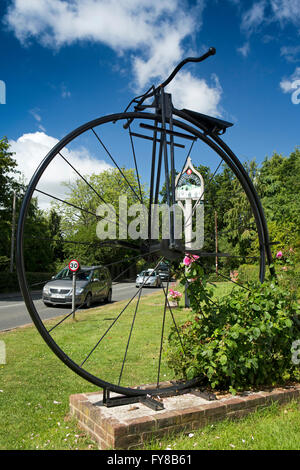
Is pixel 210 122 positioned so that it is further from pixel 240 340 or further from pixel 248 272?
pixel 248 272

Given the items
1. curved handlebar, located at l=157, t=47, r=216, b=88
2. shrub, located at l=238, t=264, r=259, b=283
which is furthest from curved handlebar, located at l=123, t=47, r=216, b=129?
shrub, located at l=238, t=264, r=259, b=283

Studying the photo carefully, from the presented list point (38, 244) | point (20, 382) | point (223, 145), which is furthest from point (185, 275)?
point (38, 244)

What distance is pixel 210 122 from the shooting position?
4086mm

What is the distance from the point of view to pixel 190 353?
3926 millimetres

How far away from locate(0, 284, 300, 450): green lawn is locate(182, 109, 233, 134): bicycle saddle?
87.2 inches

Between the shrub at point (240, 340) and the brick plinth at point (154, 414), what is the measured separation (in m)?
0.19

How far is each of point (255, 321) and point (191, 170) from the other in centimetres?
880

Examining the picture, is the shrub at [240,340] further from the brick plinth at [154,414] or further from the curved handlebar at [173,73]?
the curved handlebar at [173,73]

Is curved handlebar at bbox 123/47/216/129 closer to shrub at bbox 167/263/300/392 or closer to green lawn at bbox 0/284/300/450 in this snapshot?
shrub at bbox 167/263/300/392

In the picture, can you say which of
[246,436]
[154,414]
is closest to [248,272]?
[246,436]

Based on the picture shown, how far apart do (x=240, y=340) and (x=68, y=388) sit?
6.95 ft

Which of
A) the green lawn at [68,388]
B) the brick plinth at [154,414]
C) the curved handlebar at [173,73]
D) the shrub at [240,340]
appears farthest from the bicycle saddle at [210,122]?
the brick plinth at [154,414]

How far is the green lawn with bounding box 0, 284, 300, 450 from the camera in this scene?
9.70 feet

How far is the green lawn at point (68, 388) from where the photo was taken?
296cm
